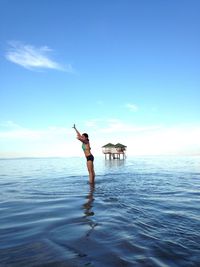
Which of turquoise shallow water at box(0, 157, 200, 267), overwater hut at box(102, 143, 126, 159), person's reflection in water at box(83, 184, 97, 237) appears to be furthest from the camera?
overwater hut at box(102, 143, 126, 159)

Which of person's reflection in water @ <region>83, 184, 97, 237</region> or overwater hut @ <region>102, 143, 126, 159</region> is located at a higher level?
overwater hut @ <region>102, 143, 126, 159</region>

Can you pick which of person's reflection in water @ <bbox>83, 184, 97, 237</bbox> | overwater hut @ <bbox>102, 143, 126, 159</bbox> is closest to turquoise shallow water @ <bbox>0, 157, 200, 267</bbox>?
person's reflection in water @ <bbox>83, 184, 97, 237</bbox>

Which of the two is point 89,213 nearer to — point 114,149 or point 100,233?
point 100,233

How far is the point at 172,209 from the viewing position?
7.68 meters

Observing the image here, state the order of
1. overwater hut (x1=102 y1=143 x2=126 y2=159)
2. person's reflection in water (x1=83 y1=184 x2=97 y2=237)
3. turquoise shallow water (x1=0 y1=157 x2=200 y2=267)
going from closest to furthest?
turquoise shallow water (x1=0 y1=157 x2=200 y2=267), person's reflection in water (x1=83 y1=184 x2=97 y2=237), overwater hut (x1=102 y1=143 x2=126 y2=159)

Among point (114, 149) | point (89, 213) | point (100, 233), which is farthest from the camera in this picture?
point (114, 149)

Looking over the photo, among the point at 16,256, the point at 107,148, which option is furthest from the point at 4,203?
the point at 107,148

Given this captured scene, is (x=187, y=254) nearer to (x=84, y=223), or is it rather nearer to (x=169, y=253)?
(x=169, y=253)

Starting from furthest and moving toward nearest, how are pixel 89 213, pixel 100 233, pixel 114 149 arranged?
1. pixel 114 149
2. pixel 89 213
3. pixel 100 233

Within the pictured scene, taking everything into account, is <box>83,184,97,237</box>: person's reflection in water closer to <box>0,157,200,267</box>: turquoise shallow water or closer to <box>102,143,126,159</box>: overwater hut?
<box>0,157,200,267</box>: turquoise shallow water

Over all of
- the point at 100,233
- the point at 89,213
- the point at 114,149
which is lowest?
the point at 100,233

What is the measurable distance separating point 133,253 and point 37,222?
2.76 m

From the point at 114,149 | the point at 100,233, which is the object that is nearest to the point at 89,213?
the point at 100,233

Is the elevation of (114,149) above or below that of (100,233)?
above
